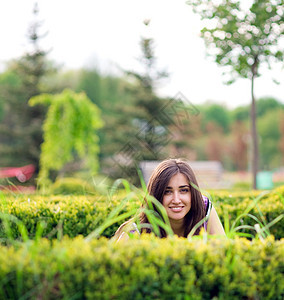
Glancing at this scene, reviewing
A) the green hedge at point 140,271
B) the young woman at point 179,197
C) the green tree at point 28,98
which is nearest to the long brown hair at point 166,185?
the young woman at point 179,197

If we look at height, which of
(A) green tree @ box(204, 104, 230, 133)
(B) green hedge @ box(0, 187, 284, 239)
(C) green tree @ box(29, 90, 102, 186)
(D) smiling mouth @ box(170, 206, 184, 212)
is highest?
(A) green tree @ box(204, 104, 230, 133)

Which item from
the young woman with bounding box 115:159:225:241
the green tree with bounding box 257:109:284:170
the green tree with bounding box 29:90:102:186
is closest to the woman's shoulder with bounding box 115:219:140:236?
the young woman with bounding box 115:159:225:241

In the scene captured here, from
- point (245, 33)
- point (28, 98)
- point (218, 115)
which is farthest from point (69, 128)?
point (218, 115)

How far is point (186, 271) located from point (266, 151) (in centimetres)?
4390

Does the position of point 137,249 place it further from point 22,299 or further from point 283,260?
point 283,260

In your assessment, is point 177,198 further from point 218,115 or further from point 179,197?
point 218,115

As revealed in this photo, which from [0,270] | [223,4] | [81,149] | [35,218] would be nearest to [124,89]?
[81,149]

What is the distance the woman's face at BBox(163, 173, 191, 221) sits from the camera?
2854 mm

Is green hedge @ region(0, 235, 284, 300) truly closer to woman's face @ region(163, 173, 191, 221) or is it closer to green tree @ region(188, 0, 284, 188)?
woman's face @ region(163, 173, 191, 221)

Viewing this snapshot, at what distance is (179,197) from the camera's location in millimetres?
2893

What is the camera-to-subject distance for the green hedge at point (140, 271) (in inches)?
64.4

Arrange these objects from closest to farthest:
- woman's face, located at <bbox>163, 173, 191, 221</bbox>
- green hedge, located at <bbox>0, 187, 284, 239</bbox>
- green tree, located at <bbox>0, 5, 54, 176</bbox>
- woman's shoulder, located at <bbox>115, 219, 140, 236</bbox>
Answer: woman's shoulder, located at <bbox>115, 219, 140, 236</bbox> → woman's face, located at <bbox>163, 173, 191, 221</bbox> → green hedge, located at <bbox>0, 187, 284, 239</bbox> → green tree, located at <bbox>0, 5, 54, 176</bbox>

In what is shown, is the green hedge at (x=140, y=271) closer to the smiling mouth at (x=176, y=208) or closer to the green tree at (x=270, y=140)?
the smiling mouth at (x=176, y=208)

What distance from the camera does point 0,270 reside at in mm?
1666
